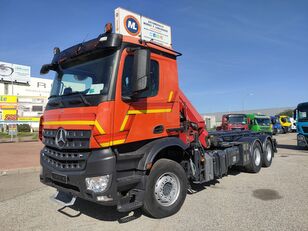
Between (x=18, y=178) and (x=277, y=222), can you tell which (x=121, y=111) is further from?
(x=18, y=178)

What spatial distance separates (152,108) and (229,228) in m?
2.34

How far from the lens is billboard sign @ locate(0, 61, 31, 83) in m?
60.4

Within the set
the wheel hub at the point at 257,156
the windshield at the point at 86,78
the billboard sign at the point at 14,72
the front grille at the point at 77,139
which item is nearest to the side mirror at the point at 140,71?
the windshield at the point at 86,78

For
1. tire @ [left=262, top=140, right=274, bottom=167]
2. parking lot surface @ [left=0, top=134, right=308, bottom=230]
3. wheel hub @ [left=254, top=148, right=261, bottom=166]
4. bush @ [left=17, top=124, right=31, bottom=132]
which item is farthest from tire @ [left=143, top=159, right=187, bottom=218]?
bush @ [left=17, top=124, right=31, bottom=132]

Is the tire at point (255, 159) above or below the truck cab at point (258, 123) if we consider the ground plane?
below

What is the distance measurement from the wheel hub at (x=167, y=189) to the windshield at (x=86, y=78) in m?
1.91

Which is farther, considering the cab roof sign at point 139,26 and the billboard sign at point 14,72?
the billboard sign at point 14,72

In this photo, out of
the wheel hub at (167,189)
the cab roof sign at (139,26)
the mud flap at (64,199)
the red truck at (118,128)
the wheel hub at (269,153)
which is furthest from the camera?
the wheel hub at (269,153)

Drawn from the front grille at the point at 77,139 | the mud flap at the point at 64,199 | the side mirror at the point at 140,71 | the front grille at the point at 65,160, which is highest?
the side mirror at the point at 140,71

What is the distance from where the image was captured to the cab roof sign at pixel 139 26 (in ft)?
Answer: 21.6

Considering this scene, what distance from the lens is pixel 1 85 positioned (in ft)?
206

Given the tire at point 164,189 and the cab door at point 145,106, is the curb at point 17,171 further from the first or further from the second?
the cab door at point 145,106

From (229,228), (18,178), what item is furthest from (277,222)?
(18,178)

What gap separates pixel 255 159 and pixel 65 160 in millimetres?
6674
